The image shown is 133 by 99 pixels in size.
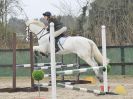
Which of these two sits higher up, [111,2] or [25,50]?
[111,2]

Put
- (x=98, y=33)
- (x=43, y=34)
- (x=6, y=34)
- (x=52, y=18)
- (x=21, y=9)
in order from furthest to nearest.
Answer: (x=21, y=9) → (x=6, y=34) → (x=98, y=33) → (x=43, y=34) → (x=52, y=18)

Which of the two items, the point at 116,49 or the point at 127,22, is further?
the point at 127,22

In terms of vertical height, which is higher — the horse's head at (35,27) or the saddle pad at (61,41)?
the horse's head at (35,27)

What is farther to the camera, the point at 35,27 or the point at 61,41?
the point at 35,27

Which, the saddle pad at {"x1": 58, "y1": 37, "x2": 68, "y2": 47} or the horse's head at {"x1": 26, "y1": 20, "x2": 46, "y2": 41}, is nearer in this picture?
the saddle pad at {"x1": 58, "y1": 37, "x2": 68, "y2": 47}

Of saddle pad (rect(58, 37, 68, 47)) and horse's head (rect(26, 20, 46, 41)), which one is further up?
horse's head (rect(26, 20, 46, 41))

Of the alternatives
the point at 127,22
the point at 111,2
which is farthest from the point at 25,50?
the point at 111,2

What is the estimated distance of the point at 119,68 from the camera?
672 inches

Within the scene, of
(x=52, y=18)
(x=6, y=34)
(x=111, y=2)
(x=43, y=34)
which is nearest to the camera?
(x=52, y=18)

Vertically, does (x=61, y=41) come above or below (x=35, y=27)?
below

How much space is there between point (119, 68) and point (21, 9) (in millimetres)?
11870

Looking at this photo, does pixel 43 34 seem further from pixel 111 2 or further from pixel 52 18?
pixel 111 2

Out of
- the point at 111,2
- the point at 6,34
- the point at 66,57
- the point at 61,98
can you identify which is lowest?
the point at 61,98

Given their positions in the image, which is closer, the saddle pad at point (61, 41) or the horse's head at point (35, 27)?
the saddle pad at point (61, 41)
